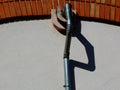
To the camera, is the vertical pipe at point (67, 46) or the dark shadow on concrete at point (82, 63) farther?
the dark shadow on concrete at point (82, 63)

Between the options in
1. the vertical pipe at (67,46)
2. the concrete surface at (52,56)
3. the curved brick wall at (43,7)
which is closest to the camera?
the vertical pipe at (67,46)

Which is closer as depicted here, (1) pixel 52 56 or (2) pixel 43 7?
(1) pixel 52 56

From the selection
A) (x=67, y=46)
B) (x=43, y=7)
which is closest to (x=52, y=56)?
(x=67, y=46)

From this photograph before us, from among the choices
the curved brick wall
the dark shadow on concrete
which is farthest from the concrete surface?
the curved brick wall

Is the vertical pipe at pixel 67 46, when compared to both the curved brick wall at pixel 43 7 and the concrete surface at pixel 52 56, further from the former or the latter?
the curved brick wall at pixel 43 7

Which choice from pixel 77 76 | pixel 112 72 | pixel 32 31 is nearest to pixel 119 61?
pixel 112 72

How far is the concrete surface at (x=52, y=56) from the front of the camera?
3.89 meters

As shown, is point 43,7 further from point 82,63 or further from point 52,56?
point 82,63

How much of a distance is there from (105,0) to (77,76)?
1030 millimetres

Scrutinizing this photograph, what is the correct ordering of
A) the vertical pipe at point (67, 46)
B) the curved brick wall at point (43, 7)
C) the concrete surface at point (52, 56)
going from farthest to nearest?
1. the curved brick wall at point (43, 7)
2. the concrete surface at point (52, 56)
3. the vertical pipe at point (67, 46)

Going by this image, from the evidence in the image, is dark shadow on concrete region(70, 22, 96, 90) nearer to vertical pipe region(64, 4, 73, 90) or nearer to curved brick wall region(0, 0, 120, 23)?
vertical pipe region(64, 4, 73, 90)

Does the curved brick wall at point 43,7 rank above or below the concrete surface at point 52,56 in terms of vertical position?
above

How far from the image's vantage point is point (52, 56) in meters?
4.07

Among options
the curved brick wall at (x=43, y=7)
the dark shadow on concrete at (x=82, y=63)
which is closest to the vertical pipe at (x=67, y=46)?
the dark shadow on concrete at (x=82, y=63)
